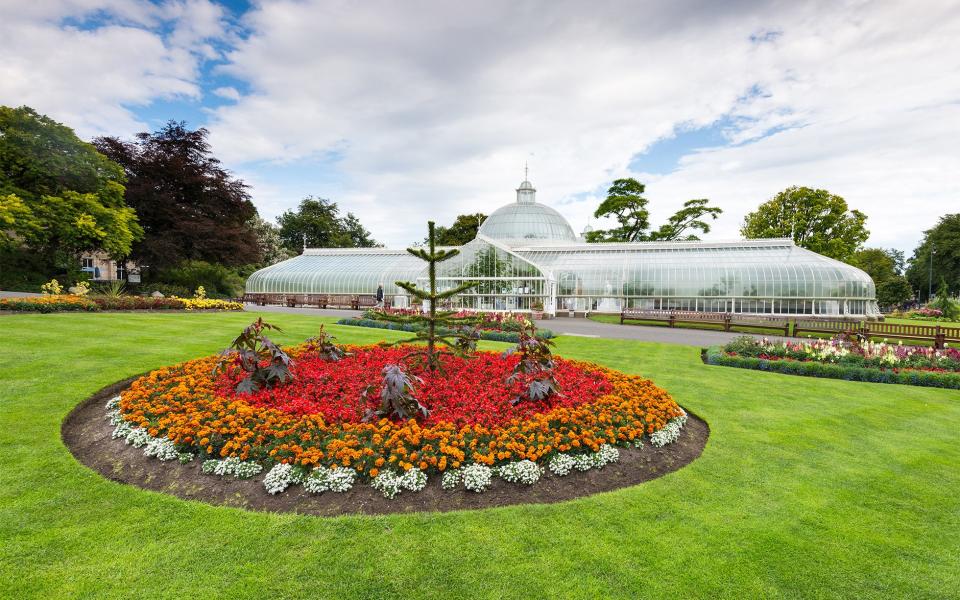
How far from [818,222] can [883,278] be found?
66.2 feet

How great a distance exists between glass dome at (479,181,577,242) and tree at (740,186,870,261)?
20288 millimetres

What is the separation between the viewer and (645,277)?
3141 cm

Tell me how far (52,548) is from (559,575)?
4230 millimetres

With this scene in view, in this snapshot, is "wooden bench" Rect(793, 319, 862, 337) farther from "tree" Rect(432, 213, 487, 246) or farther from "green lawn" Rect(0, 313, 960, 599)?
"tree" Rect(432, 213, 487, 246)

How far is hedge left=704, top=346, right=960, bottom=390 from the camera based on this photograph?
11.3 metres

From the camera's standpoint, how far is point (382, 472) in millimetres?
4852

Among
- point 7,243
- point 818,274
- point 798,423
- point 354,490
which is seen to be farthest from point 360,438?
point 818,274

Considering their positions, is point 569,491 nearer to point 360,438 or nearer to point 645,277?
point 360,438

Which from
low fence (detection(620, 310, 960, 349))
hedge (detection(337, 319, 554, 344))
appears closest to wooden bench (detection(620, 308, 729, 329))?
low fence (detection(620, 310, 960, 349))

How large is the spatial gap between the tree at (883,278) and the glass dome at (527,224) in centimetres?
2756

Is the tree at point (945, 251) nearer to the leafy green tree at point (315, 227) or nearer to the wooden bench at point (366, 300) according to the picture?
the wooden bench at point (366, 300)

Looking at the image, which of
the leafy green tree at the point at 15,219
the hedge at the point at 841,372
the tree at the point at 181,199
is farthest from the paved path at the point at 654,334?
the leafy green tree at the point at 15,219

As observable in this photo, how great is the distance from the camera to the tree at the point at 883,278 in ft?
141

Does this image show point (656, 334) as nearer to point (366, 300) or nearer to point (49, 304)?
point (366, 300)
